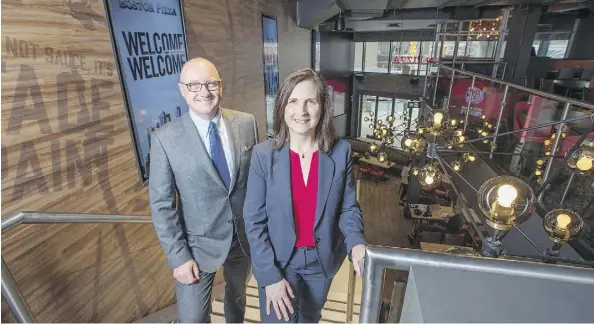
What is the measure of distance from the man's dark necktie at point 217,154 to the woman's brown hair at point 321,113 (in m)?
0.48

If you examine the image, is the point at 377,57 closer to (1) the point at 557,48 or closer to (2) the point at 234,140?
(1) the point at 557,48

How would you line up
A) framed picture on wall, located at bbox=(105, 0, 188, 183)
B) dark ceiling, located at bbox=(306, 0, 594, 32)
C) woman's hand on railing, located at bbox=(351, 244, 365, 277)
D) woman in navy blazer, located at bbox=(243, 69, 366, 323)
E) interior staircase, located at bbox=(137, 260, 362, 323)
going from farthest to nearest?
dark ceiling, located at bbox=(306, 0, 594, 32)
interior staircase, located at bbox=(137, 260, 362, 323)
framed picture on wall, located at bbox=(105, 0, 188, 183)
woman in navy blazer, located at bbox=(243, 69, 366, 323)
woman's hand on railing, located at bbox=(351, 244, 365, 277)

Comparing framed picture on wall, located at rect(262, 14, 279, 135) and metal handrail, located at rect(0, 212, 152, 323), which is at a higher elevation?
framed picture on wall, located at rect(262, 14, 279, 135)

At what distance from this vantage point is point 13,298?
98cm

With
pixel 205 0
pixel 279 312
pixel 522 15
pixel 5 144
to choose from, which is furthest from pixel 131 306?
pixel 522 15

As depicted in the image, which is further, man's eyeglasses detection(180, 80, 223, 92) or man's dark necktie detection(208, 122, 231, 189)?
man's dark necktie detection(208, 122, 231, 189)

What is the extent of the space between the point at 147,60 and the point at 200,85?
4.06 ft

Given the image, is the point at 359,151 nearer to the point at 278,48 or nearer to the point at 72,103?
the point at 278,48

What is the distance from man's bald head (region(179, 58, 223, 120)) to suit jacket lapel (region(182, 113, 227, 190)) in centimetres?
11

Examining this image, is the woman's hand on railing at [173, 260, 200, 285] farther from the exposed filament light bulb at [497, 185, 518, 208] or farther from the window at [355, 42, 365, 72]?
the window at [355, 42, 365, 72]

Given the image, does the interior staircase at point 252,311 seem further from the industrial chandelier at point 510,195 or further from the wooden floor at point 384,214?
the wooden floor at point 384,214

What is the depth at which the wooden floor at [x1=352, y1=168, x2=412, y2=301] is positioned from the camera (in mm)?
9188

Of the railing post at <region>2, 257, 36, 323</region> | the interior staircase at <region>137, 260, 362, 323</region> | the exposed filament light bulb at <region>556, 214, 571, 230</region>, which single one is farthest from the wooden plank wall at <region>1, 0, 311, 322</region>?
the exposed filament light bulb at <region>556, 214, 571, 230</region>

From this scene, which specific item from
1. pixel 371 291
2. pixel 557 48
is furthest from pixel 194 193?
pixel 557 48
